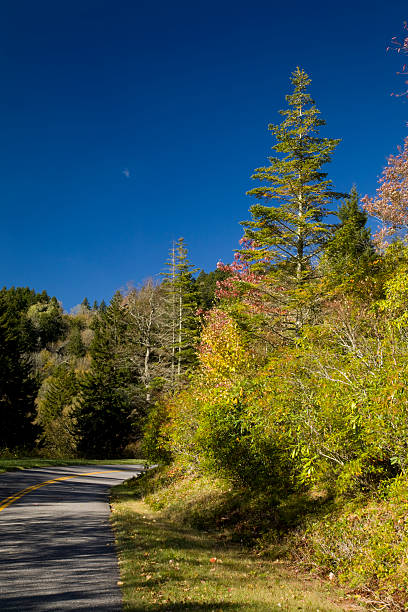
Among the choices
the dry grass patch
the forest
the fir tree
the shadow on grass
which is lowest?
the dry grass patch

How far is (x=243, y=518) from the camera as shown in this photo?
11938 mm

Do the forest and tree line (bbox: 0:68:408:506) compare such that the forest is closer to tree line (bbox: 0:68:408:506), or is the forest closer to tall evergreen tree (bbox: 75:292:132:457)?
tree line (bbox: 0:68:408:506)

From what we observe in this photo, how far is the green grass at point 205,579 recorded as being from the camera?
619 cm

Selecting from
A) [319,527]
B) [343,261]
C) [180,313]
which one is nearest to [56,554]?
[319,527]

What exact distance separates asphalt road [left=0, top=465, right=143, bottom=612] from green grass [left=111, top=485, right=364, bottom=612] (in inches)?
15.4

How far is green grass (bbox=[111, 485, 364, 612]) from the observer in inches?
244

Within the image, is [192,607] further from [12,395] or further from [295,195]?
[12,395]

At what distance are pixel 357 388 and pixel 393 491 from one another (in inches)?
66.2

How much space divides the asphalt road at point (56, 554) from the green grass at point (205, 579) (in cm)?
39

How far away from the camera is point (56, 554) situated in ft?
25.9

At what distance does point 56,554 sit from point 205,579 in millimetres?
2867

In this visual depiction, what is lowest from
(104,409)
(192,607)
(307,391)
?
(192,607)

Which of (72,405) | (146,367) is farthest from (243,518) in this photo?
(72,405)

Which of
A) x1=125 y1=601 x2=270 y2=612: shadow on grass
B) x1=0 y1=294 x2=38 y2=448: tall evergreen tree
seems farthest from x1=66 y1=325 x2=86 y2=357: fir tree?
x1=125 y1=601 x2=270 y2=612: shadow on grass
